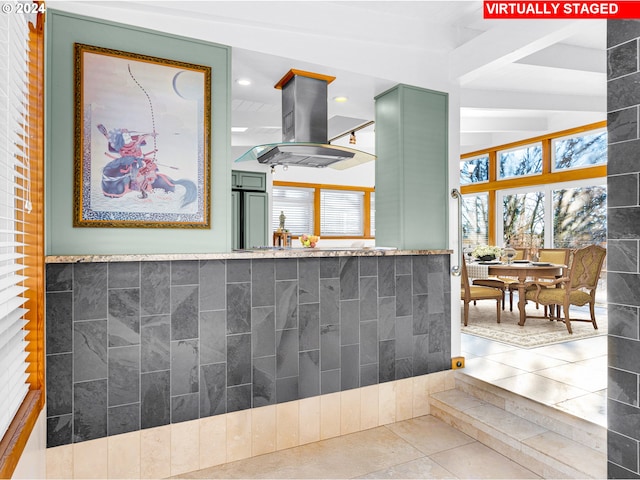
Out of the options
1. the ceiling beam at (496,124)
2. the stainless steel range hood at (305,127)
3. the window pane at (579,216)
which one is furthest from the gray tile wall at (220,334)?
the window pane at (579,216)

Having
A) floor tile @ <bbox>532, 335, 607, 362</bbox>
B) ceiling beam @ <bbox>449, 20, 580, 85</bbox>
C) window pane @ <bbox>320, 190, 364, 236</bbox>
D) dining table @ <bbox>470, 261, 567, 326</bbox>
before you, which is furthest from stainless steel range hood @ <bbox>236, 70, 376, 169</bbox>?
window pane @ <bbox>320, 190, 364, 236</bbox>

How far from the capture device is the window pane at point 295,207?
25.7 ft

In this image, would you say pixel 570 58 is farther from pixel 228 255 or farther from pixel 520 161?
pixel 520 161

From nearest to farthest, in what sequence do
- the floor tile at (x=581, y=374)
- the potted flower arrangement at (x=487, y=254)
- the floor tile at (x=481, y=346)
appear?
the floor tile at (x=581, y=374) < the floor tile at (x=481, y=346) < the potted flower arrangement at (x=487, y=254)

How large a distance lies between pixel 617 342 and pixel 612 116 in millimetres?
1121

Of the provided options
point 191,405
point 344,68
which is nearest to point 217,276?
point 191,405

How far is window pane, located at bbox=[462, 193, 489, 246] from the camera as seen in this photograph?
817 centimetres

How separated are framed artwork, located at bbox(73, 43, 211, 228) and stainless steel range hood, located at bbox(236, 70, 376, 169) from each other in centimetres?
67

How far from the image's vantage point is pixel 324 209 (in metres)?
8.25

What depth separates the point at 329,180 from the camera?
27.0ft

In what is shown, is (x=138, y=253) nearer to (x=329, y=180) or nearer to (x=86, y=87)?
(x=86, y=87)

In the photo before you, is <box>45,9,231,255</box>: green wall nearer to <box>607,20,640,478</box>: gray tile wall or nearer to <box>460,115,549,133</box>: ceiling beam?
<box>607,20,640,478</box>: gray tile wall

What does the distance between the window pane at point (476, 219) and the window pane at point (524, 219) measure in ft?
1.42

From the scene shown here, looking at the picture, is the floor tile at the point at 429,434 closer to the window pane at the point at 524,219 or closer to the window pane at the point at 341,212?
the window pane at the point at 524,219
